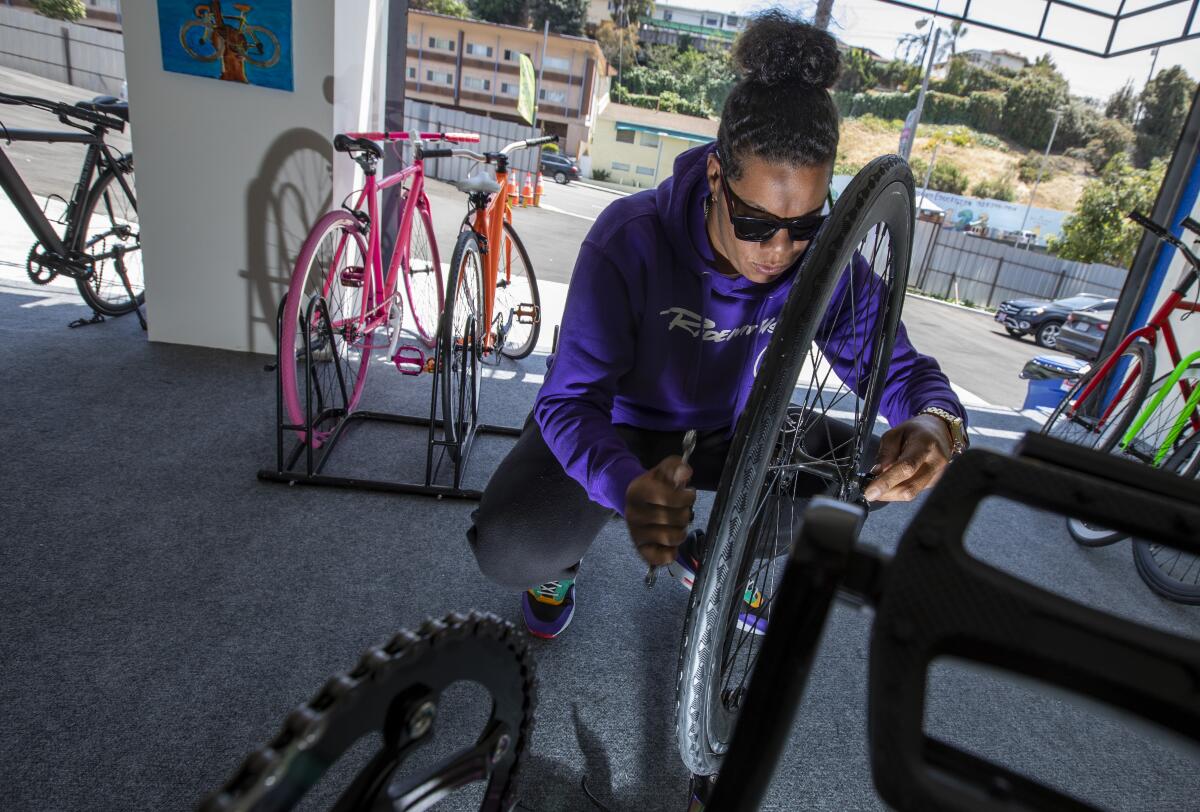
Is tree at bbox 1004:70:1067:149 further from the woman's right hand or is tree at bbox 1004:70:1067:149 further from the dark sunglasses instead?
the woman's right hand

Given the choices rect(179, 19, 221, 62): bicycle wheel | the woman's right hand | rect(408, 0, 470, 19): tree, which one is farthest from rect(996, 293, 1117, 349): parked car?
the woman's right hand

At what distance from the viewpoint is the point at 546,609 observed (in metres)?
1.41

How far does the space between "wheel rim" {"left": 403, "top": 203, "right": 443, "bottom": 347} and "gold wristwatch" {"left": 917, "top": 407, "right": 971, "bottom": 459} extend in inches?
67.6

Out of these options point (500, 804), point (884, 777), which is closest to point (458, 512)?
point (500, 804)

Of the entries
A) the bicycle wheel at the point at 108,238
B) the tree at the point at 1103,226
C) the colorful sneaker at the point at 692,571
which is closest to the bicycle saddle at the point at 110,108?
the bicycle wheel at the point at 108,238

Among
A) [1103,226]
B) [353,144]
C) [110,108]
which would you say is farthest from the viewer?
[1103,226]

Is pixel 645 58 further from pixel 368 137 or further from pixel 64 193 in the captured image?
pixel 368 137

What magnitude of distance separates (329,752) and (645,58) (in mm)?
9578

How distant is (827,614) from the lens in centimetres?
35

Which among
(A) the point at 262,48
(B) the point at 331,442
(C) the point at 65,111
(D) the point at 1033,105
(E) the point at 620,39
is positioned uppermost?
(D) the point at 1033,105

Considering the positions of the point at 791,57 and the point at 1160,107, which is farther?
the point at 1160,107

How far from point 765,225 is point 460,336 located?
1.50m

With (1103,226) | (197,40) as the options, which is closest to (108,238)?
(197,40)

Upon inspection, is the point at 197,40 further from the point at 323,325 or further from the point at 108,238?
the point at 323,325
